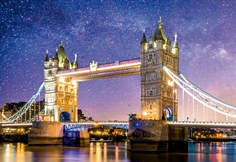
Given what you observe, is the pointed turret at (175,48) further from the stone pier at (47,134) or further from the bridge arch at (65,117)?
the bridge arch at (65,117)

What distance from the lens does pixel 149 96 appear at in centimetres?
4903

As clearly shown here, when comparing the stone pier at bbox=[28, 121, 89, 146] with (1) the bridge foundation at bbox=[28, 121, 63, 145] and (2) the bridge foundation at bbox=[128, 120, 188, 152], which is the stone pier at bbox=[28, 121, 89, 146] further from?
(2) the bridge foundation at bbox=[128, 120, 188, 152]

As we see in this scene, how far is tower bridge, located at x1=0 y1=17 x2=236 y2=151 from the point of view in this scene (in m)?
44.4

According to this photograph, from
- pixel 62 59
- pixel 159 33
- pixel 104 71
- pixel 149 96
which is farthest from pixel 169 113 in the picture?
pixel 62 59

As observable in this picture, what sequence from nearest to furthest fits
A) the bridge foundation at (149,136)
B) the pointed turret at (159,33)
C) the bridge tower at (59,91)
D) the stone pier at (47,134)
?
the bridge foundation at (149,136)
the pointed turret at (159,33)
the stone pier at (47,134)
the bridge tower at (59,91)

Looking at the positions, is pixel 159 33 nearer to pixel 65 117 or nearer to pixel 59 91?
pixel 59 91

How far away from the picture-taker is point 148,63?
49.2 meters

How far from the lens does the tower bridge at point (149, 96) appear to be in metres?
44.4

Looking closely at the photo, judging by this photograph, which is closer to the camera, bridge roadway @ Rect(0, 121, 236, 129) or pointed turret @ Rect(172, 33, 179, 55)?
bridge roadway @ Rect(0, 121, 236, 129)

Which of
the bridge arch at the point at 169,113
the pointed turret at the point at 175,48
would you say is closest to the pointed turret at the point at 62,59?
the pointed turret at the point at 175,48

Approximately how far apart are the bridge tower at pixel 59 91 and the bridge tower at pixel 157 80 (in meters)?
16.9

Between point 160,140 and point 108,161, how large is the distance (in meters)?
9.01

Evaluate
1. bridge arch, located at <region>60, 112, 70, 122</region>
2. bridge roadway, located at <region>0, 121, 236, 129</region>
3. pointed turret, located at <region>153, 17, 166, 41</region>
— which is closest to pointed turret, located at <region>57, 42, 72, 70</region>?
bridge arch, located at <region>60, 112, 70, 122</region>

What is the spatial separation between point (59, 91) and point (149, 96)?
759 inches
